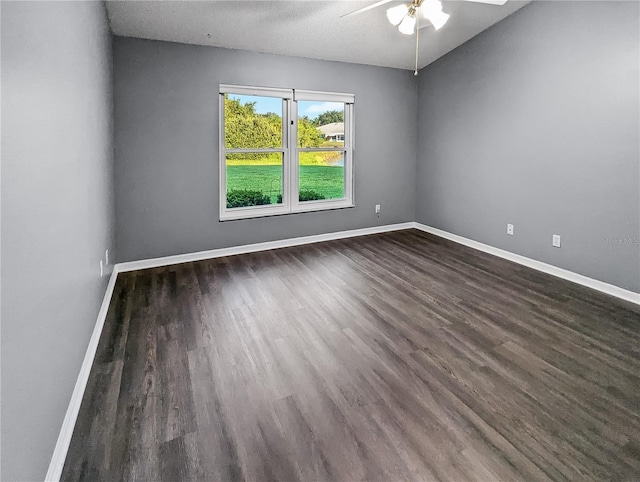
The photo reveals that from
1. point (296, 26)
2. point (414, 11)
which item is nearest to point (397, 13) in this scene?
point (414, 11)

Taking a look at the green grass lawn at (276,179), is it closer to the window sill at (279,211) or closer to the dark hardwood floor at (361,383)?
the window sill at (279,211)

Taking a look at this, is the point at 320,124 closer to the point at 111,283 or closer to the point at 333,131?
the point at 333,131

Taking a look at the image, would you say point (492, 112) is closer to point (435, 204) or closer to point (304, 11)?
point (435, 204)

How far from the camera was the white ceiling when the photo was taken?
3.47 m

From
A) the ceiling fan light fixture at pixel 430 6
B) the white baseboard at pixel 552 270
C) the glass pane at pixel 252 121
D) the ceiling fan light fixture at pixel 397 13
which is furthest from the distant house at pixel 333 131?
the ceiling fan light fixture at pixel 430 6

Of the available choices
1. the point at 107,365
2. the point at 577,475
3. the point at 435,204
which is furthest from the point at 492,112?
the point at 107,365

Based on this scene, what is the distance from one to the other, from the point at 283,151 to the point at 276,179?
0.37 metres

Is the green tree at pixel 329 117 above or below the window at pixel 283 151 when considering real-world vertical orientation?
above

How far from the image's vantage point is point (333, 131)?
206 inches

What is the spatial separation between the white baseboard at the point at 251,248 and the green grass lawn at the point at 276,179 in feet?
1.87

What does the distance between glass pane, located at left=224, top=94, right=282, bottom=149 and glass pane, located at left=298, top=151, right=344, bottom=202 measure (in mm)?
511

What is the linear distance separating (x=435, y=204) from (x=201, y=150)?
3.36 meters

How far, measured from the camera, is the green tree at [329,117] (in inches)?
201

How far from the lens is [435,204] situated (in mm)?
5555
